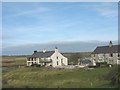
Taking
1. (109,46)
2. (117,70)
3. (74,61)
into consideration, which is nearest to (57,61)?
(74,61)

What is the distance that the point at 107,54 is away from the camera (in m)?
68.1

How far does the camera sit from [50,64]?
7106 centimetres

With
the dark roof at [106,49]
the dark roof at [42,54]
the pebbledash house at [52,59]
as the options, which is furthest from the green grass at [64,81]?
the dark roof at [42,54]

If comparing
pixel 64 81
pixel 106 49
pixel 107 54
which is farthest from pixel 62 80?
pixel 106 49

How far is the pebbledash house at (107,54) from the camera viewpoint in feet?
213

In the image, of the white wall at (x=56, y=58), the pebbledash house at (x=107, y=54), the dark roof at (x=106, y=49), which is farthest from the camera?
the white wall at (x=56, y=58)

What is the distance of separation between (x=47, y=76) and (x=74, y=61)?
3675 cm

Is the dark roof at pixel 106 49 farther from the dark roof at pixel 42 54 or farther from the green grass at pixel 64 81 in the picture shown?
the green grass at pixel 64 81

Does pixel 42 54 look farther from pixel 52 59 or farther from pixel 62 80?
pixel 62 80

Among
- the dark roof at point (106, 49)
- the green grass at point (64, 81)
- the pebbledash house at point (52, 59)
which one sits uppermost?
the dark roof at point (106, 49)

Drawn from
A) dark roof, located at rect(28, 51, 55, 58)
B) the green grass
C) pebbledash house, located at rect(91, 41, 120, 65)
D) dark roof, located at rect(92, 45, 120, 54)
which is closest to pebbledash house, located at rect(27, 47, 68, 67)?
dark roof, located at rect(28, 51, 55, 58)

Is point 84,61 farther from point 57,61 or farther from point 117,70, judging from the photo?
point 117,70

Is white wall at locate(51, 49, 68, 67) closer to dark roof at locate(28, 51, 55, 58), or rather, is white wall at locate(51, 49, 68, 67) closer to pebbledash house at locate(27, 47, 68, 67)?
pebbledash house at locate(27, 47, 68, 67)

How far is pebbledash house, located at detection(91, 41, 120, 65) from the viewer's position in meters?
65.0
